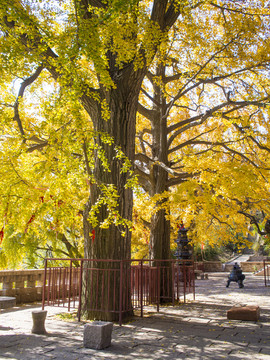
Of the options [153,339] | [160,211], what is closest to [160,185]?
[160,211]

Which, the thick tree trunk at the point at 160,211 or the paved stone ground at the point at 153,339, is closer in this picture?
the paved stone ground at the point at 153,339

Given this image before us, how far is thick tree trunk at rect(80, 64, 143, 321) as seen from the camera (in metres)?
7.58

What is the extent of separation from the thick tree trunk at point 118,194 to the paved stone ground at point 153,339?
0.67m

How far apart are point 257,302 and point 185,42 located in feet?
29.3

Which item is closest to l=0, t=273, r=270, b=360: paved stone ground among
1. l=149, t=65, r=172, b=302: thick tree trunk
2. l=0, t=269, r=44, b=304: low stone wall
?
l=0, t=269, r=44, b=304: low stone wall

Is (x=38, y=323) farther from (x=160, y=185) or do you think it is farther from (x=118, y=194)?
(x=160, y=185)

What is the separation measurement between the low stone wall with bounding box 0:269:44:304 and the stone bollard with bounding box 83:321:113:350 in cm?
528

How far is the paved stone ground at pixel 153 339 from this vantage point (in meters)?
4.90

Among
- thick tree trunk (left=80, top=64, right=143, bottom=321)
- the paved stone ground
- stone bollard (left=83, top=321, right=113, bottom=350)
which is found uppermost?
thick tree trunk (left=80, top=64, right=143, bottom=321)

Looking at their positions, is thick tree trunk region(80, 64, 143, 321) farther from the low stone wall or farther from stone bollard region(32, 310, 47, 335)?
the low stone wall

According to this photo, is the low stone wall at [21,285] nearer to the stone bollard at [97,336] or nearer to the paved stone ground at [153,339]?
the paved stone ground at [153,339]

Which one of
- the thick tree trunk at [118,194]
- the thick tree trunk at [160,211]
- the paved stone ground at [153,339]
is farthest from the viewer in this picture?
the thick tree trunk at [160,211]

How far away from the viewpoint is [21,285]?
10445 mm

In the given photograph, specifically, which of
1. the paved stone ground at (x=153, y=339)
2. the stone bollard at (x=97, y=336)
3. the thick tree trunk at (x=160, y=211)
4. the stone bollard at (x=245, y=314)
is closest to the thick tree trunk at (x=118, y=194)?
the paved stone ground at (x=153, y=339)
